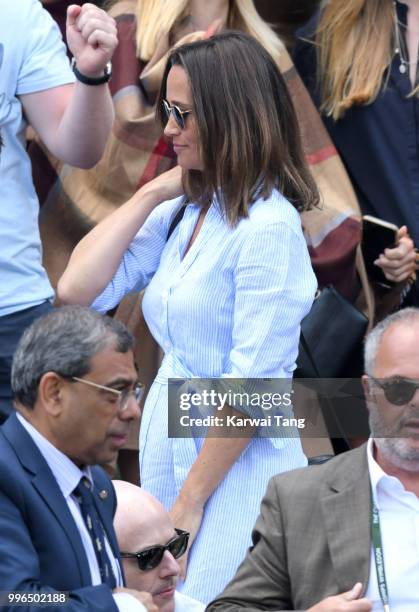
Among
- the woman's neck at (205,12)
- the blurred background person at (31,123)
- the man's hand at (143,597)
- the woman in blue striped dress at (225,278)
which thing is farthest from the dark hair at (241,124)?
the man's hand at (143,597)

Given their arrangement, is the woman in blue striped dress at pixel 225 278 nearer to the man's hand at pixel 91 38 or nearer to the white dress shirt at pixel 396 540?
the man's hand at pixel 91 38

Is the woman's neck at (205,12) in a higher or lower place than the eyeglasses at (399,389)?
higher

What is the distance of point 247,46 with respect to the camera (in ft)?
14.0

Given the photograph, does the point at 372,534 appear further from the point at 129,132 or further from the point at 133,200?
the point at 129,132

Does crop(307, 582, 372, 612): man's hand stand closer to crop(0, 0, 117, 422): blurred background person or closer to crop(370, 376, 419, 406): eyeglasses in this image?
crop(370, 376, 419, 406): eyeglasses

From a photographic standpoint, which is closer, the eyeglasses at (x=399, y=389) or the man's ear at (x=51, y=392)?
the man's ear at (x=51, y=392)

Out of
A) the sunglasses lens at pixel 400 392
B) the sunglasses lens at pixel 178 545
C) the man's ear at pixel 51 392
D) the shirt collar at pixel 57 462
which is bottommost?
the sunglasses lens at pixel 178 545

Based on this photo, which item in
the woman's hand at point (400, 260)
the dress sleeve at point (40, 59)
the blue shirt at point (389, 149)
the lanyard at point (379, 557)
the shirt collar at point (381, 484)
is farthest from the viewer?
the blue shirt at point (389, 149)

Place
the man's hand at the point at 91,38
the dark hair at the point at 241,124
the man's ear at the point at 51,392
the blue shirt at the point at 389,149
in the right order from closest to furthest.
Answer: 1. the man's ear at the point at 51,392
2. the dark hair at the point at 241,124
3. the man's hand at the point at 91,38
4. the blue shirt at the point at 389,149

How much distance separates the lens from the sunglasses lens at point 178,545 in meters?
3.57

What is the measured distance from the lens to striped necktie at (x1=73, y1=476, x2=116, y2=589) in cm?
319

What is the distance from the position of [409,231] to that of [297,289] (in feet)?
4.00

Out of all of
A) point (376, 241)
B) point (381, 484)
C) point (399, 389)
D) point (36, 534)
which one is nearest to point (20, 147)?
point (376, 241)

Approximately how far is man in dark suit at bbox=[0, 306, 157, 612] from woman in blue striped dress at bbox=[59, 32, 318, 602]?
30.9 inches
